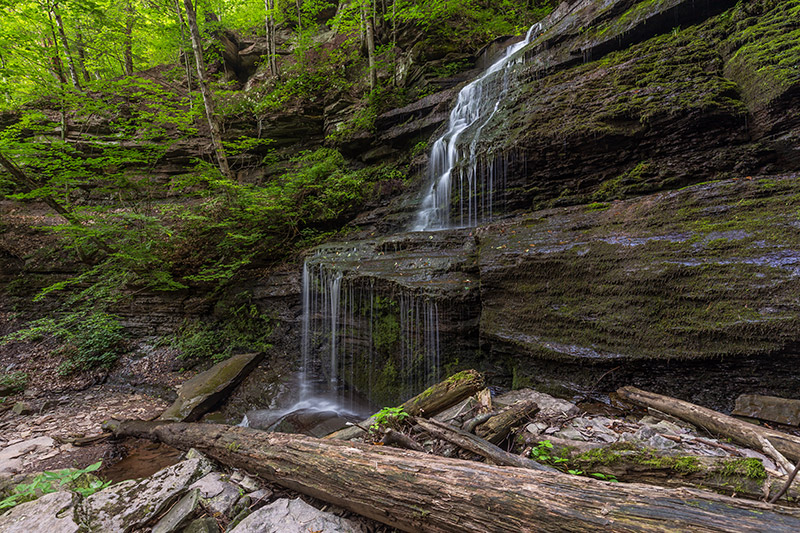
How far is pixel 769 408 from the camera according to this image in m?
2.51

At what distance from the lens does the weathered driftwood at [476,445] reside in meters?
2.02

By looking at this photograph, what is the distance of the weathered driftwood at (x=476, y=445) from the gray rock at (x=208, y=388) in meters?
4.56

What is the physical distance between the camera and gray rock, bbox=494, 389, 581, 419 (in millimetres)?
2881

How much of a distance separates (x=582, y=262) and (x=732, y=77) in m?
4.31

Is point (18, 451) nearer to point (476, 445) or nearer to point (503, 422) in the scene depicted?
point (476, 445)

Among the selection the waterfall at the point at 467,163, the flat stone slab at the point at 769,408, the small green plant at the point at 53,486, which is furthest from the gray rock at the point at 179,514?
the waterfall at the point at 467,163

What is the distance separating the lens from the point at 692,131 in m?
4.72

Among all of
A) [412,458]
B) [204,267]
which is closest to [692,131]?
[412,458]

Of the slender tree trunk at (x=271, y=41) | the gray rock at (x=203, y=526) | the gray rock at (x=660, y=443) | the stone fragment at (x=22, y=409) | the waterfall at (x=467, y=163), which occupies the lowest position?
the stone fragment at (x=22, y=409)

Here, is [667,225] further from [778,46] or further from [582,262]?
[778,46]

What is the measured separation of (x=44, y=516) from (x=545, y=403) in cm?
428

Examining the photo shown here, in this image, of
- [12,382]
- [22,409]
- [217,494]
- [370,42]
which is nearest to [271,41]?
[370,42]

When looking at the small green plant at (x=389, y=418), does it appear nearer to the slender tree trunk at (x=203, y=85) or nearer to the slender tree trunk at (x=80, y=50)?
the slender tree trunk at (x=203, y=85)

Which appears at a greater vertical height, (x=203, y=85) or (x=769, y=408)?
(x=203, y=85)
